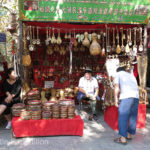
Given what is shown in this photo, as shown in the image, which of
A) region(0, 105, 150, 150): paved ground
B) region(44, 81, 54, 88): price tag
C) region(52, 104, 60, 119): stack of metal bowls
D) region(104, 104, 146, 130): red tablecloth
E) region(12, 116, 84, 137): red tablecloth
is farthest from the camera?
region(44, 81, 54, 88): price tag

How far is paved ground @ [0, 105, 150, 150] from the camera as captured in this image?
3.04 meters

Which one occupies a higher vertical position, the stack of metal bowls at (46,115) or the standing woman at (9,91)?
the standing woman at (9,91)

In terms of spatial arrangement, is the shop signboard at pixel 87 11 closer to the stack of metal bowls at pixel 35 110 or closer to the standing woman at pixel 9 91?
the standing woman at pixel 9 91

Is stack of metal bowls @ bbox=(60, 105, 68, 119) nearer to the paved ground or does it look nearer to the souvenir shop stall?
the souvenir shop stall

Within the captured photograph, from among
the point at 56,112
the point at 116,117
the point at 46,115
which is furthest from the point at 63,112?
the point at 116,117

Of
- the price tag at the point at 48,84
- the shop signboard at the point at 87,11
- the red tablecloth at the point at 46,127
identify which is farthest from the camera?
the price tag at the point at 48,84

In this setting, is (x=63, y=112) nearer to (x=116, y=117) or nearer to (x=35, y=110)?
(x=35, y=110)

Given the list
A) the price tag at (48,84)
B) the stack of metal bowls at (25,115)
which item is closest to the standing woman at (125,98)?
the stack of metal bowls at (25,115)

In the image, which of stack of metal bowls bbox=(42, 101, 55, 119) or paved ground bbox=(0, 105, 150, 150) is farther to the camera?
stack of metal bowls bbox=(42, 101, 55, 119)

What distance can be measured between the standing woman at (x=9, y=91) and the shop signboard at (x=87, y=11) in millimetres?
1515

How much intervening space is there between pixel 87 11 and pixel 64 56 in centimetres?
226


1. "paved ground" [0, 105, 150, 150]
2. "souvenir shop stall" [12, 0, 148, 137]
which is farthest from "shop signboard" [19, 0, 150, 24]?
"paved ground" [0, 105, 150, 150]

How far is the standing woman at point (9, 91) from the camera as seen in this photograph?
152 inches

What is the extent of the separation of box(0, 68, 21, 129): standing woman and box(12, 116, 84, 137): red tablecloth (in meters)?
0.58
